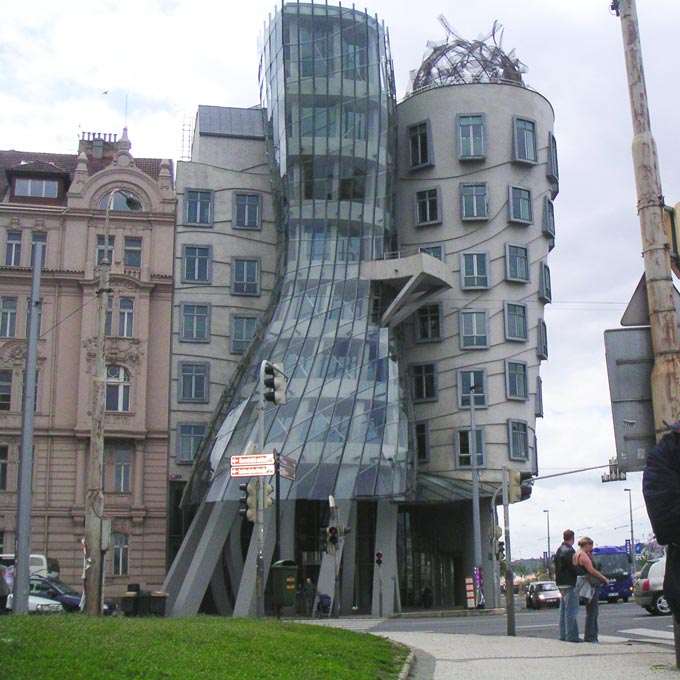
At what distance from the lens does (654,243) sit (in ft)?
33.2

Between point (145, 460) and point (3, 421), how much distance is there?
6402mm

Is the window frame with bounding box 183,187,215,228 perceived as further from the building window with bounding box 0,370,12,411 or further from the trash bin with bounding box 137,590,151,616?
the trash bin with bounding box 137,590,151,616

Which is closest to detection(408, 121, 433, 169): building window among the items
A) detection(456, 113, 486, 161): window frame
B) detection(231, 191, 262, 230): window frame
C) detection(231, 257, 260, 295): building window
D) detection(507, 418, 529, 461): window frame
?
detection(456, 113, 486, 161): window frame

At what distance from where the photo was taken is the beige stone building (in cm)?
4741

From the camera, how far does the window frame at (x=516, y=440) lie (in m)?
49.2

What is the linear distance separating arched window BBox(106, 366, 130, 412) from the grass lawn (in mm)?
34572

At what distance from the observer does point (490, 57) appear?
182 feet

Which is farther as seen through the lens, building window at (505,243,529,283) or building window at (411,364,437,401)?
building window at (505,243,529,283)

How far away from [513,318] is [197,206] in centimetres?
1604

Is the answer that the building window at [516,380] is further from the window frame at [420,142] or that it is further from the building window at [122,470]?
the building window at [122,470]

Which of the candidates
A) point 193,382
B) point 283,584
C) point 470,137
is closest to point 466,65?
point 470,137

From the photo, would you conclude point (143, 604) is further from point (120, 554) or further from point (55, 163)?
point (55, 163)

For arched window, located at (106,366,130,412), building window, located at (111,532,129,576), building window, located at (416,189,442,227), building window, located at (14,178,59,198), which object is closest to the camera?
building window, located at (111,532,129,576)

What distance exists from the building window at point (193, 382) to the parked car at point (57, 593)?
49.7ft
